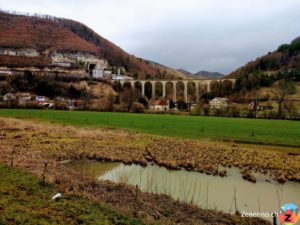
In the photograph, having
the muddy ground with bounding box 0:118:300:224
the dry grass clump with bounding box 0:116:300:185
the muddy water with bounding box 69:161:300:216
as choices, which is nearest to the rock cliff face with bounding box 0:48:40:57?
the muddy ground with bounding box 0:118:300:224

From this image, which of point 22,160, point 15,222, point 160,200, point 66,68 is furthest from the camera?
point 66,68

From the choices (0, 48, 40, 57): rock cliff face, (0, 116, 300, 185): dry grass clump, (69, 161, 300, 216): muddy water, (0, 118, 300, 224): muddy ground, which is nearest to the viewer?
(0, 118, 300, 224): muddy ground

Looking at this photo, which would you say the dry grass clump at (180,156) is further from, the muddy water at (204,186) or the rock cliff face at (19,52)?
the rock cliff face at (19,52)

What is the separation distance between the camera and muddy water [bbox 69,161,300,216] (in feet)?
35.1

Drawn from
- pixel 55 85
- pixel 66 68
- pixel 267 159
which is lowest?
pixel 267 159

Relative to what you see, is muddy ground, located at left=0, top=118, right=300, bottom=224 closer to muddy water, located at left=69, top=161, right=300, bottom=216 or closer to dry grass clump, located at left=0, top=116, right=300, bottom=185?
dry grass clump, located at left=0, top=116, right=300, bottom=185

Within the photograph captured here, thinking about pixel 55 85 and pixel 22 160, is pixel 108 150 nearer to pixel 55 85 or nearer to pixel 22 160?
pixel 22 160

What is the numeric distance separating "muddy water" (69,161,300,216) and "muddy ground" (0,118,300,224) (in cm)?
89

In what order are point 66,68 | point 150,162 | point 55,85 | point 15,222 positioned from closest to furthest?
point 15,222 < point 150,162 < point 55,85 < point 66,68

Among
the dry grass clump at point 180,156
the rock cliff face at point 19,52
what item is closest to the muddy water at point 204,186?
the dry grass clump at point 180,156

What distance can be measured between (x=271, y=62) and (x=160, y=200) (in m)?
168

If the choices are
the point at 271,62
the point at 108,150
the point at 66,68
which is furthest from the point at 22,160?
the point at 271,62

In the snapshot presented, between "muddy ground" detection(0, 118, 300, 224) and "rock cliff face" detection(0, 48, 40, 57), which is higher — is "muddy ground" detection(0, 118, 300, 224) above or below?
below

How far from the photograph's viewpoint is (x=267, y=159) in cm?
1959
